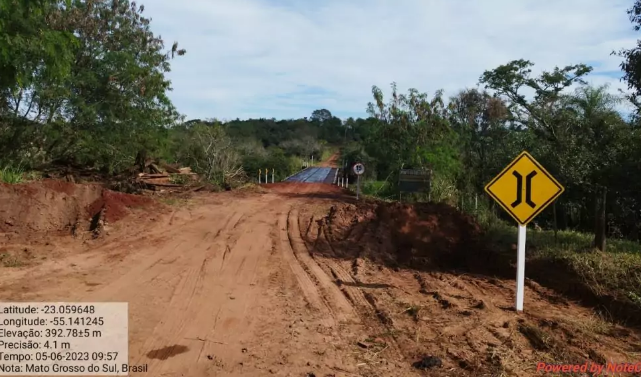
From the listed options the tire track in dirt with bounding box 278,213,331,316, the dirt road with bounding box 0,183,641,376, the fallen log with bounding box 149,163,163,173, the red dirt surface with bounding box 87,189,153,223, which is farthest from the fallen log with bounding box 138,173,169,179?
the tire track in dirt with bounding box 278,213,331,316

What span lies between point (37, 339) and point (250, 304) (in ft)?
8.49

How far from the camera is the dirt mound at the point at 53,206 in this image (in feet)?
34.8

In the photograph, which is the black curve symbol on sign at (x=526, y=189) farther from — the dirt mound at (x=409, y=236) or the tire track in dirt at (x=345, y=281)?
the dirt mound at (x=409, y=236)

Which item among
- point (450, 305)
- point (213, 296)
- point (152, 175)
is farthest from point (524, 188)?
point (152, 175)

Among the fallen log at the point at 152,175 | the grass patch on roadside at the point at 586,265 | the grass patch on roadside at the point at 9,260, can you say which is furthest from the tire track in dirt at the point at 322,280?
the fallen log at the point at 152,175

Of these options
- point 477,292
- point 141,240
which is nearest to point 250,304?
point 477,292

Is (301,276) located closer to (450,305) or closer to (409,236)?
(450,305)

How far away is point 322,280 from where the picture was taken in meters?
7.89

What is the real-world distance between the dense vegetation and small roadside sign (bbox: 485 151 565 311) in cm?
415

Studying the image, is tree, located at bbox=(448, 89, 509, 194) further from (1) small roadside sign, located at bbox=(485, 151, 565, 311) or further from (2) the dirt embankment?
(1) small roadside sign, located at bbox=(485, 151, 565, 311)

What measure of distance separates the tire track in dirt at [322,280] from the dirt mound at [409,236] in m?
0.49

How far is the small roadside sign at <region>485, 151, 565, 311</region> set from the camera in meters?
6.11

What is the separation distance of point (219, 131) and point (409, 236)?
19378 mm

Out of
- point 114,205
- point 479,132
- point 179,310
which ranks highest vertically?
point 479,132
